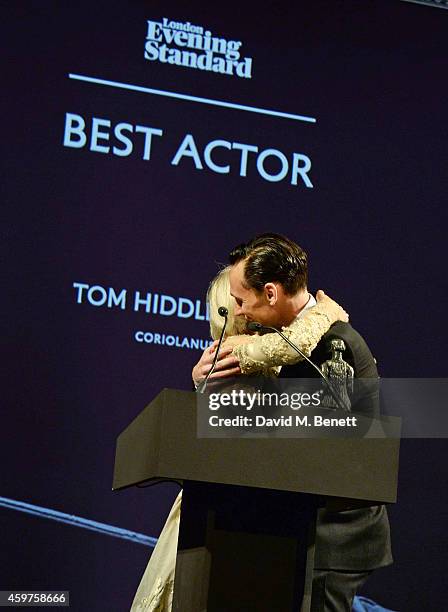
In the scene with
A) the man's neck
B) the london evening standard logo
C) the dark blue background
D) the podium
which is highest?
the london evening standard logo

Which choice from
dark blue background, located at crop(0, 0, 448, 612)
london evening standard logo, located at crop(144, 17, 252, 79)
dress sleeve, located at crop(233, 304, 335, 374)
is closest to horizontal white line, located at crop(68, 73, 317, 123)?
dark blue background, located at crop(0, 0, 448, 612)

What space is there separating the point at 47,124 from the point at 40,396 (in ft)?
3.67

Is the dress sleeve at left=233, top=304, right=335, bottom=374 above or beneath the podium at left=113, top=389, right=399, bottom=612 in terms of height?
above

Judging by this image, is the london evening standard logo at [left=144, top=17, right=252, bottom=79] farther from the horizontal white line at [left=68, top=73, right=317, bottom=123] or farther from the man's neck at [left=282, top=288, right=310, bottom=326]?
the man's neck at [left=282, top=288, right=310, bottom=326]

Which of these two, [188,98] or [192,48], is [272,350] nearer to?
[188,98]

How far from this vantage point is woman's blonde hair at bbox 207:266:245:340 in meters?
3.09

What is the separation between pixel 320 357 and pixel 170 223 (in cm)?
182

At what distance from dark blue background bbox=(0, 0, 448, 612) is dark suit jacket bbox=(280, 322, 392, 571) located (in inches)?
56.7

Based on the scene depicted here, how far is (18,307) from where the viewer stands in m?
4.16

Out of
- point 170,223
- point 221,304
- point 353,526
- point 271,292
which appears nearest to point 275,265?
point 271,292

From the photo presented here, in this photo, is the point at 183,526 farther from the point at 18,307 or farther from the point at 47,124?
the point at 47,124

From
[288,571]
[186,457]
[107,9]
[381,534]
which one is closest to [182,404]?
[186,457]

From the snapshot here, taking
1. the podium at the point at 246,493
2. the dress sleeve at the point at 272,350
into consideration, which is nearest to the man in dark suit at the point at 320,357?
the dress sleeve at the point at 272,350

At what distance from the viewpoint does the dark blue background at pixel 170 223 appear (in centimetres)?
414
